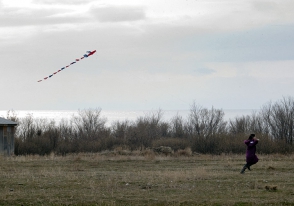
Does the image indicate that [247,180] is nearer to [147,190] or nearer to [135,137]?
[147,190]

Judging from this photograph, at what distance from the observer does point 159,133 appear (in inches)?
2566

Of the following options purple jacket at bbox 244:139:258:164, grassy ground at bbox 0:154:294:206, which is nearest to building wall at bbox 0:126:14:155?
grassy ground at bbox 0:154:294:206

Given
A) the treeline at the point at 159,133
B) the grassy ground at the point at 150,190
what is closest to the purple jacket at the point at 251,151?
the grassy ground at the point at 150,190

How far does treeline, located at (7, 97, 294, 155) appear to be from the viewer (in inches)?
1866

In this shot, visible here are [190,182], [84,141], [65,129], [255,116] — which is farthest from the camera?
[255,116]

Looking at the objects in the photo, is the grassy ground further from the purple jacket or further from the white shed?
the white shed

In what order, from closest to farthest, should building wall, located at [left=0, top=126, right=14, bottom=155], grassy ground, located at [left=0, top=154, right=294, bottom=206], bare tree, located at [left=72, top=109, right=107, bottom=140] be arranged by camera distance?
grassy ground, located at [left=0, top=154, right=294, bottom=206]
building wall, located at [left=0, top=126, right=14, bottom=155]
bare tree, located at [left=72, top=109, right=107, bottom=140]

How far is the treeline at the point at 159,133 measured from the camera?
47406 millimetres

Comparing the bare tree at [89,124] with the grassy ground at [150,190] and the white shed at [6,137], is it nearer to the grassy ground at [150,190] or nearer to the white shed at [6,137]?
the white shed at [6,137]

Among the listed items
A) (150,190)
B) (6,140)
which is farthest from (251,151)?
(6,140)

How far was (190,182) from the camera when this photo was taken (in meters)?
16.7

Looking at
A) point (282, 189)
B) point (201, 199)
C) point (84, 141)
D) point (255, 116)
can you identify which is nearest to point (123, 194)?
point (201, 199)

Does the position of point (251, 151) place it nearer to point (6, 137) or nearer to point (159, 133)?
point (6, 137)

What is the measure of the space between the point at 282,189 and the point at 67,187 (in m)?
7.08
